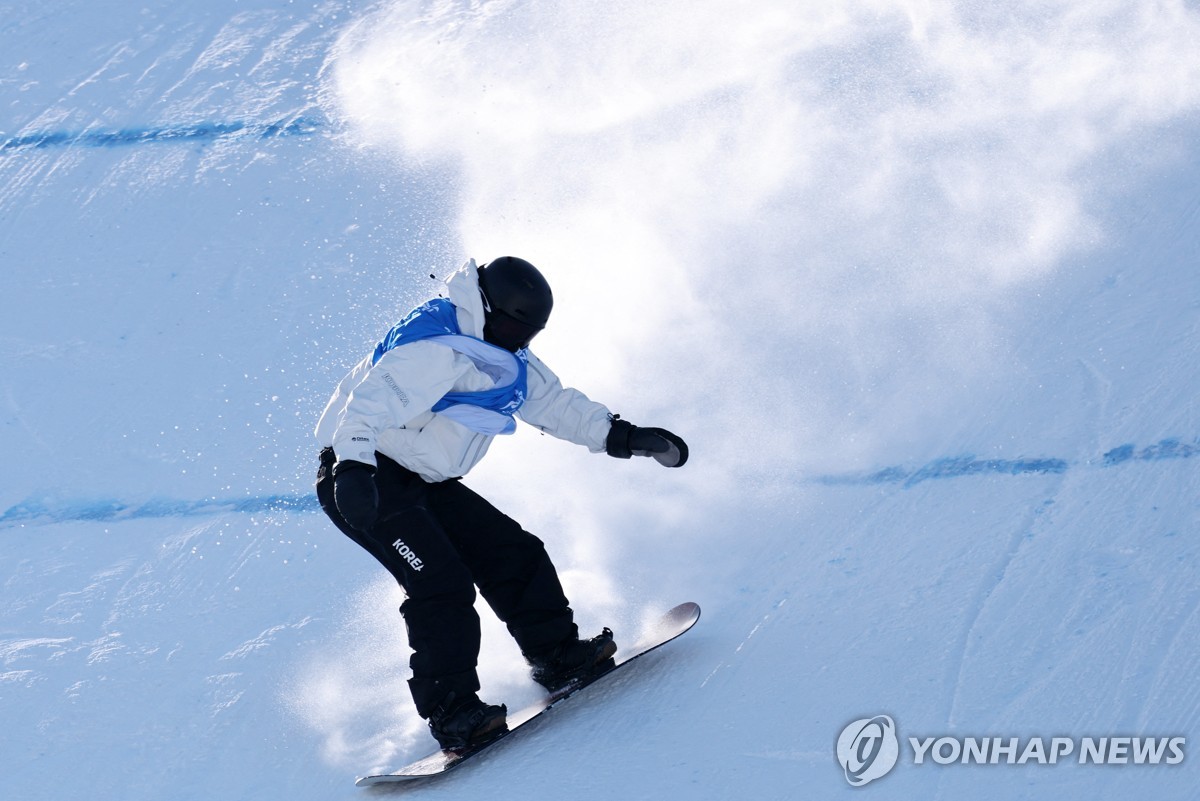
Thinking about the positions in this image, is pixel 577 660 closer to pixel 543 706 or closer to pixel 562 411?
pixel 543 706

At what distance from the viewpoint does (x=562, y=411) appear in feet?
12.0

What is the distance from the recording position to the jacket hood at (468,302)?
11.0 ft

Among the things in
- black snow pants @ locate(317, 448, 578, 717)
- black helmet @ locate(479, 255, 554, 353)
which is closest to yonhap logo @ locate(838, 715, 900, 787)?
black snow pants @ locate(317, 448, 578, 717)

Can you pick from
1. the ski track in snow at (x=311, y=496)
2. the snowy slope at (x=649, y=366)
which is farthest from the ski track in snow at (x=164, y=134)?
the ski track in snow at (x=311, y=496)

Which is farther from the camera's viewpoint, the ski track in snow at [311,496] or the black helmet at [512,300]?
the ski track in snow at [311,496]

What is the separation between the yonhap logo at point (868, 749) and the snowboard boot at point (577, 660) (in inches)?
26.4

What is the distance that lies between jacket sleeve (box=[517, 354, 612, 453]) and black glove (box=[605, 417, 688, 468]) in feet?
0.12

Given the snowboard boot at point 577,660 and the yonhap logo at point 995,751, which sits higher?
the snowboard boot at point 577,660

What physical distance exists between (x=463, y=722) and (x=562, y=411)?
0.90 m

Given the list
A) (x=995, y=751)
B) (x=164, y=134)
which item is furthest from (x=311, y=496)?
(x=164, y=134)

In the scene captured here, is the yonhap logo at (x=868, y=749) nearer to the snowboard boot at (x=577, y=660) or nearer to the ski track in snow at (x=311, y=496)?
the snowboard boot at (x=577, y=660)

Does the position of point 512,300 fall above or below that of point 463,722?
above

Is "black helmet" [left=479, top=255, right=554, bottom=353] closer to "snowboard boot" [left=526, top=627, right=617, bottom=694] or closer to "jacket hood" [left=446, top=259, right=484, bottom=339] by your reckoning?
"jacket hood" [left=446, top=259, right=484, bottom=339]

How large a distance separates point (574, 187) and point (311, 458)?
203cm
